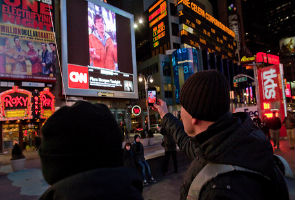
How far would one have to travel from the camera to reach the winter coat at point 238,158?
1.02 meters

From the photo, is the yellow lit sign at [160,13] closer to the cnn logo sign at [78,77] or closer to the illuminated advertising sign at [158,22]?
the illuminated advertising sign at [158,22]

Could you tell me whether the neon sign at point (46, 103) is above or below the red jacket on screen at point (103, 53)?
below

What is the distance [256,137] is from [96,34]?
26979 millimetres

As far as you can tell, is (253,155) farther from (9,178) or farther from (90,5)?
(90,5)

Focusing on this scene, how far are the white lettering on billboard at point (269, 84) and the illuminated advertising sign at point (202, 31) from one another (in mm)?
38718

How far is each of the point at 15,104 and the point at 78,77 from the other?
690 cm

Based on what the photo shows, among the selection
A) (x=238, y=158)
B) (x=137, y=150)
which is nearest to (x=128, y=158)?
(x=137, y=150)

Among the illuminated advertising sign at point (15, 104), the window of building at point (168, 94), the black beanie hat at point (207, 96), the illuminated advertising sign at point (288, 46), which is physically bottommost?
the black beanie hat at point (207, 96)

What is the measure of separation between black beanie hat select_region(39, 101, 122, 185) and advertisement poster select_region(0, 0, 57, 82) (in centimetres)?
2141

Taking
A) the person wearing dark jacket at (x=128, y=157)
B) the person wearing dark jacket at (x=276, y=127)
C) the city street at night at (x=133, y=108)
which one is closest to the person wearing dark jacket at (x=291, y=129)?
the city street at night at (x=133, y=108)

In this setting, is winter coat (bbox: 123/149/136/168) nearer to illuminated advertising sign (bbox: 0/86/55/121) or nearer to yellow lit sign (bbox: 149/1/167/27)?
illuminated advertising sign (bbox: 0/86/55/121)

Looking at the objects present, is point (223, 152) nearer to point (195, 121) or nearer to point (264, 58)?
point (195, 121)

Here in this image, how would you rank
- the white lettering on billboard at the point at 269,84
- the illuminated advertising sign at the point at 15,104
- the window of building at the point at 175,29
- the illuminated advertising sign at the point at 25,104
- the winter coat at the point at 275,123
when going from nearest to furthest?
the winter coat at the point at 275,123 → the white lettering on billboard at the point at 269,84 → the illuminated advertising sign at the point at 15,104 → the illuminated advertising sign at the point at 25,104 → the window of building at the point at 175,29

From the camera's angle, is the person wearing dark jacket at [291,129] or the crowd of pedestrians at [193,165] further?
the person wearing dark jacket at [291,129]
